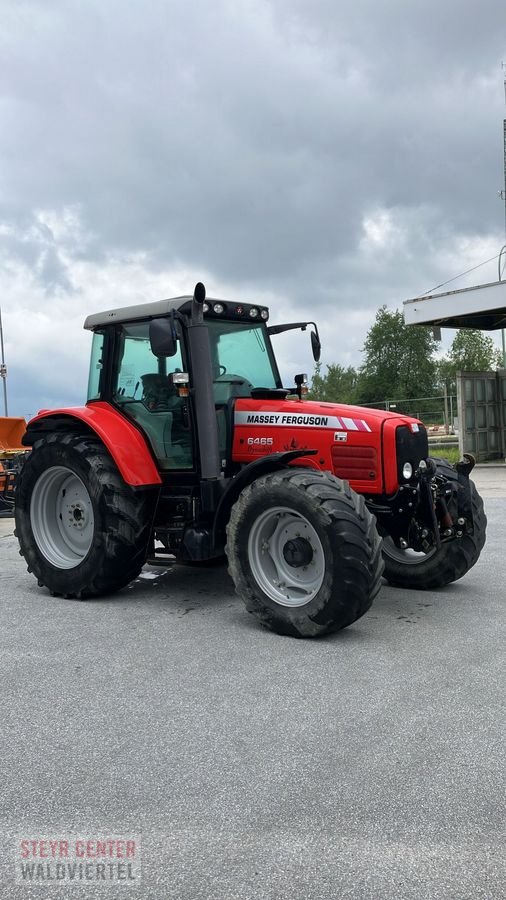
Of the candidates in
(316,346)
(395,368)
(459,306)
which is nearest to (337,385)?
(395,368)

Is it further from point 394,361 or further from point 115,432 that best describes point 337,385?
point 115,432

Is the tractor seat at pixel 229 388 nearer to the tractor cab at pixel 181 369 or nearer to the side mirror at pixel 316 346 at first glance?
the tractor cab at pixel 181 369

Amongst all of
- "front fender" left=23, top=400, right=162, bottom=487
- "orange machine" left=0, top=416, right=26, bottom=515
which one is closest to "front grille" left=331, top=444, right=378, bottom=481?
"front fender" left=23, top=400, right=162, bottom=487

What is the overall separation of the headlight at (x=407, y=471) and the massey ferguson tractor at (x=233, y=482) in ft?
0.05

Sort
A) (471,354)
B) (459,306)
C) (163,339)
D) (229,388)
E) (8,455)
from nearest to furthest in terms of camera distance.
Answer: (163,339)
(229,388)
(8,455)
(459,306)
(471,354)

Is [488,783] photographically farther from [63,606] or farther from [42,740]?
[63,606]

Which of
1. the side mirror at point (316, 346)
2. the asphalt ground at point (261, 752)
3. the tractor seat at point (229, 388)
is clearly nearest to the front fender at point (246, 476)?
the asphalt ground at point (261, 752)

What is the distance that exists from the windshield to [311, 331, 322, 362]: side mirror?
0.36 metres

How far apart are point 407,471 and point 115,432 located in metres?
2.35

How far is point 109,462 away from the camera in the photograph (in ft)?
20.7

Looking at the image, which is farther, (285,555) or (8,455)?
(8,455)

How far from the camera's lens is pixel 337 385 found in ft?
211

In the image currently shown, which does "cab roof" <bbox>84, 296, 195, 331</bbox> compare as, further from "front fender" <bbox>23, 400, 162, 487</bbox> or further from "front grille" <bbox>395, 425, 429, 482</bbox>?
"front grille" <bbox>395, 425, 429, 482</bbox>

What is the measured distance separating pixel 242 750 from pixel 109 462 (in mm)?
3305
